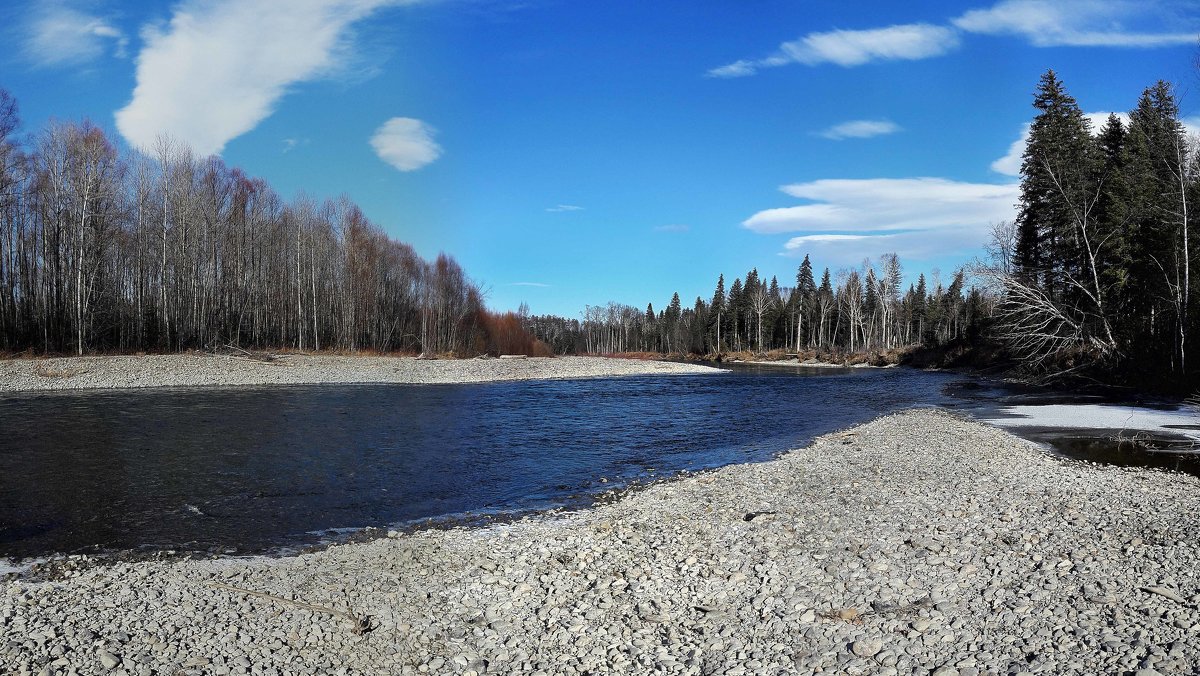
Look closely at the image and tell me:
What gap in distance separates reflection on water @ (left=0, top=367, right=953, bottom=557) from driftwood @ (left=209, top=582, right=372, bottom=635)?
1760 millimetres

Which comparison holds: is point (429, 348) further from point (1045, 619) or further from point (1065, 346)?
point (1045, 619)

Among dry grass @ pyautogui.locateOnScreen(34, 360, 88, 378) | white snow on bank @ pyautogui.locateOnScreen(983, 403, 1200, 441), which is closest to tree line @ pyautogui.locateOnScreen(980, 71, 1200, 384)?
white snow on bank @ pyautogui.locateOnScreen(983, 403, 1200, 441)

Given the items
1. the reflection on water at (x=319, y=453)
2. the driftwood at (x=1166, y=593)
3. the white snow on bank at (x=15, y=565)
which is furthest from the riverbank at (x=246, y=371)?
the driftwood at (x=1166, y=593)

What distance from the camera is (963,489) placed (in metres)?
11.0

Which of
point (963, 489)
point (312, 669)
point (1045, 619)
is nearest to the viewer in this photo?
point (312, 669)

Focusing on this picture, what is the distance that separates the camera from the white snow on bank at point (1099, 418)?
18.2 meters

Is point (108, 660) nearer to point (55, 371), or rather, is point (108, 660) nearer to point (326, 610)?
point (326, 610)

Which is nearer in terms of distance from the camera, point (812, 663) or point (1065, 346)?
point (812, 663)

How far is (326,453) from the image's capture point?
15461mm

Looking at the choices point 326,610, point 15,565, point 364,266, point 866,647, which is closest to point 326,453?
point 15,565

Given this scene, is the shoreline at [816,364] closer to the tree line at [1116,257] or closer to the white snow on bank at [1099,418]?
the tree line at [1116,257]

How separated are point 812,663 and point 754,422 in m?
17.4

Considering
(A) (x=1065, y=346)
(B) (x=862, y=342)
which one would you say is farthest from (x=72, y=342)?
(B) (x=862, y=342)

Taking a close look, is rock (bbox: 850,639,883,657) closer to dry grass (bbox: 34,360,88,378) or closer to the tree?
dry grass (bbox: 34,360,88,378)
